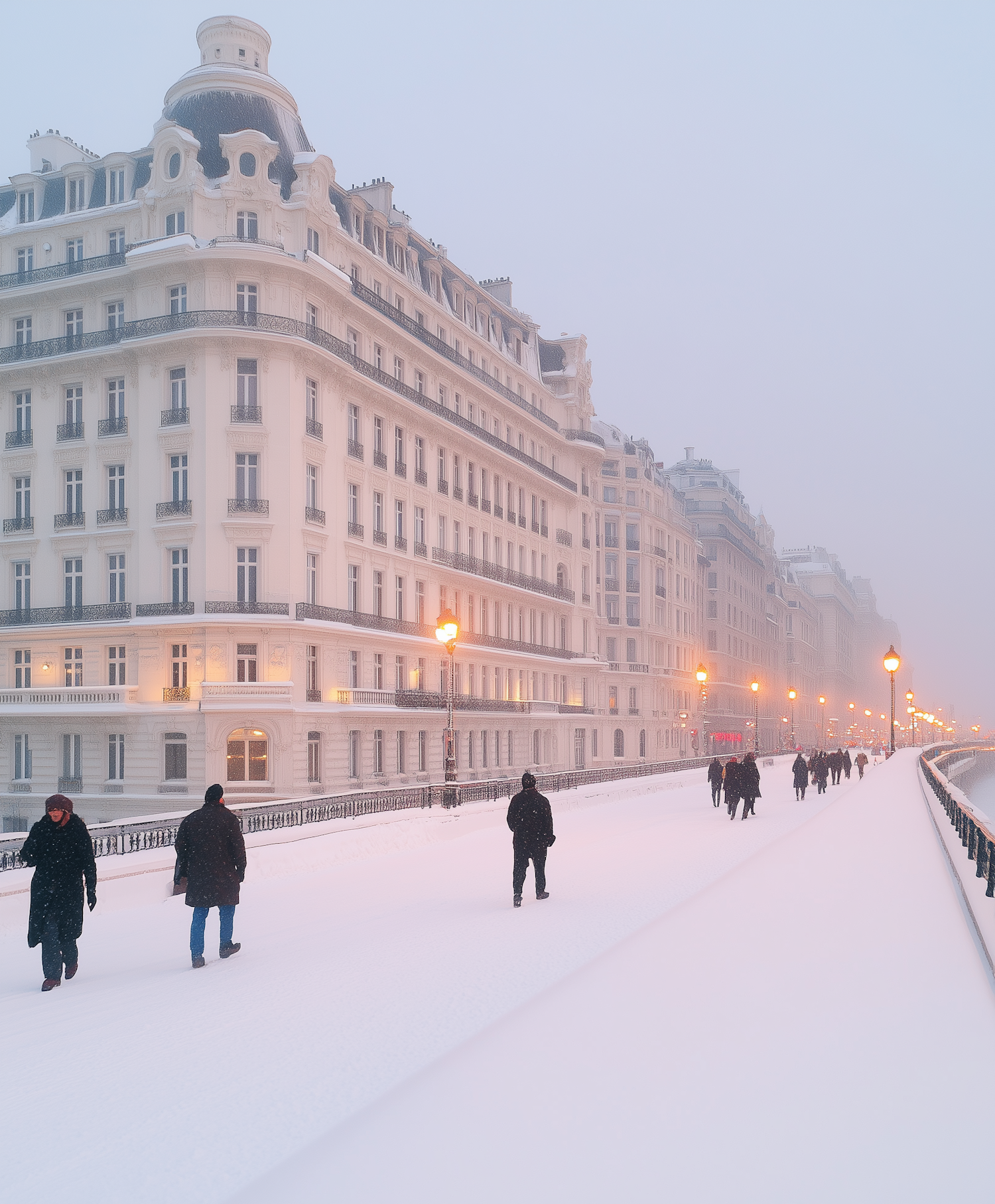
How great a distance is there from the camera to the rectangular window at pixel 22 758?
3806 centimetres

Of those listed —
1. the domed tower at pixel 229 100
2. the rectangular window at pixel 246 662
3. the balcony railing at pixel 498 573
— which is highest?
the domed tower at pixel 229 100

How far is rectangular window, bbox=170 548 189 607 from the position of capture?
116 ft

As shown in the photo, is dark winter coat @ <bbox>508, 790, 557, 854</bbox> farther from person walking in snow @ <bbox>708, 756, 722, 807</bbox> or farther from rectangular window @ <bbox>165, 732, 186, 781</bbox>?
rectangular window @ <bbox>165, 732, 186, 781</bbox>

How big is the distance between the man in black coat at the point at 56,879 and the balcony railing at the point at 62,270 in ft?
106

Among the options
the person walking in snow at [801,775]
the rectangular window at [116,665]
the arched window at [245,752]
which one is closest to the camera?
the person walking in snow at [801,775]

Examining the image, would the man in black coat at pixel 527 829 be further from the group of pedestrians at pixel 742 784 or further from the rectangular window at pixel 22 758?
the rectangular window at pixel 22 758

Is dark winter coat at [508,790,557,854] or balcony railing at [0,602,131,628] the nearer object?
dark winter coat at [508,790,557,854]

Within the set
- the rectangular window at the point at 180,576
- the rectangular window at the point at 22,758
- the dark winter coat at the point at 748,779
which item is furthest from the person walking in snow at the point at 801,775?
the rectangular window at the point at 22,758

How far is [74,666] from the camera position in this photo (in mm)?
38000

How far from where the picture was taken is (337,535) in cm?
3809

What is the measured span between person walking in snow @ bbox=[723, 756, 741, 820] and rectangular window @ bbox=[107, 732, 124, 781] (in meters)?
20.5

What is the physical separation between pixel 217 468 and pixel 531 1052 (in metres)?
31.8

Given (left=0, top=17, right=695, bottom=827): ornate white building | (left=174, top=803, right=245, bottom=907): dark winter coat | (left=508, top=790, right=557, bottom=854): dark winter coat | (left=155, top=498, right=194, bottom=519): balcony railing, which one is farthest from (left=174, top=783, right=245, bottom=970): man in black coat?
(left=155, top=498, right=194, bottom=519): balcony railing

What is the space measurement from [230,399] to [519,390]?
75.5ft
